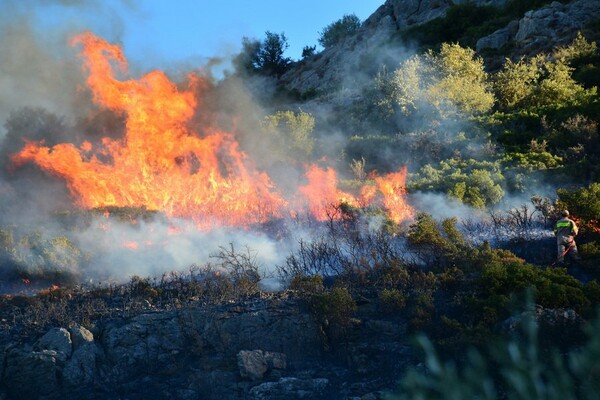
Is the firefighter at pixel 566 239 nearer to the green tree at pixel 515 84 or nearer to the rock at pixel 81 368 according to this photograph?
the rock at pixel 81 368

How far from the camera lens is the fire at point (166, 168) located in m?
18.2

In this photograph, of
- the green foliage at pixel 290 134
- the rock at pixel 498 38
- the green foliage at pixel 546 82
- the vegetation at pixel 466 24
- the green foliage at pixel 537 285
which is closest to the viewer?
the green foliage at pixel 537 285

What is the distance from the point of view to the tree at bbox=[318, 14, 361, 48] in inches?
2549

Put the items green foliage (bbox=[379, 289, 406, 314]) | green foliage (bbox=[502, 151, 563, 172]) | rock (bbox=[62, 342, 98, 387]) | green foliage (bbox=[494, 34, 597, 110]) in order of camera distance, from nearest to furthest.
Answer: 1. rock (bbox=[62, 342, 98, 387])
2. green foliage (bbox=[379, 289, 406, 314])
3. green foliage (bbox=[502, 151, 563, 172])
4. green foliage (bbox=[494, 34, 597, 110])

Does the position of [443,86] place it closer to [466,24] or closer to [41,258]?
[466,24]

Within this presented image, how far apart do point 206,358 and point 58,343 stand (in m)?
2.44

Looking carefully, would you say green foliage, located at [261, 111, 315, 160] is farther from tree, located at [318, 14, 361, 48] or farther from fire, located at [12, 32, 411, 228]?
tree, located at [318, 14, 361, 48]

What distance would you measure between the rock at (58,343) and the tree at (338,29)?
191 feet

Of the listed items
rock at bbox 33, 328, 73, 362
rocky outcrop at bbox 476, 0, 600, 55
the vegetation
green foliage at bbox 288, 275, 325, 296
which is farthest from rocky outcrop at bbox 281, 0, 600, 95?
rock at bbox 33, 328, 73, 362

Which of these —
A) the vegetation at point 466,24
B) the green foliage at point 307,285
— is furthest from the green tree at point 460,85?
the green foliage at point 307,285

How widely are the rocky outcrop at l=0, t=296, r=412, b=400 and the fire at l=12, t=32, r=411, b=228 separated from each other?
22.0 feet

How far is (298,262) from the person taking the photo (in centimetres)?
1392

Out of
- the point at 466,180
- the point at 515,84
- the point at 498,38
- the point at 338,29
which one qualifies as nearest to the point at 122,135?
the point at 466,180

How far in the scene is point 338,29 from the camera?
65.9m
